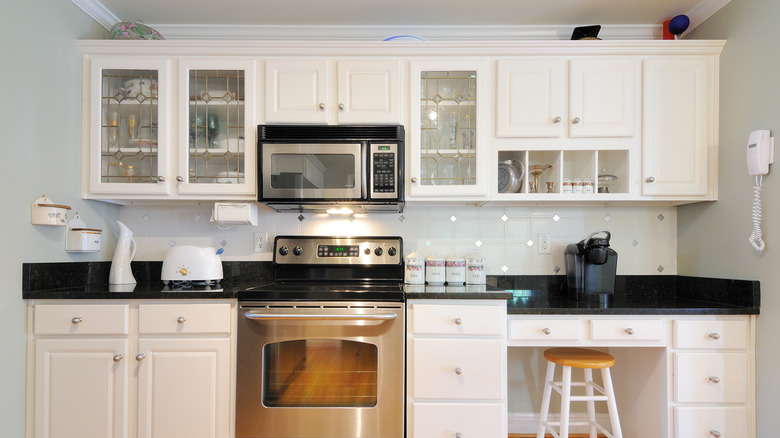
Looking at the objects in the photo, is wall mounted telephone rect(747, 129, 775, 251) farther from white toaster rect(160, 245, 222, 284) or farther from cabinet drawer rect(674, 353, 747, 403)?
white toaster rect(160, 245, 222, 284)

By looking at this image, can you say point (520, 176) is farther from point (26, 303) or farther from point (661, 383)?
point (26, 303)

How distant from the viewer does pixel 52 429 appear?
1.85 metres

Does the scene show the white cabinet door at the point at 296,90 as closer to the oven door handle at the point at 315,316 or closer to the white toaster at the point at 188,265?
the white toaster at the point at 188,265

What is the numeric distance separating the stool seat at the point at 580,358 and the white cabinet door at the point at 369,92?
55.3 inches

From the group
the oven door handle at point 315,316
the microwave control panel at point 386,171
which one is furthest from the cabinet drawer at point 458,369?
the microwave control panel at point 386,171

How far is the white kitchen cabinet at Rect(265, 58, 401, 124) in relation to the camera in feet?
7.09

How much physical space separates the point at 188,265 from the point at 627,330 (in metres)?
2.18

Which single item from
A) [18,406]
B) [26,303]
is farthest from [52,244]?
[18,406]

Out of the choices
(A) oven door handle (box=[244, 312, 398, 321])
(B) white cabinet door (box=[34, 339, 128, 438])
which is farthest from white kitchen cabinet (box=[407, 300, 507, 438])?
(B) white cabinet door (box=[34, 339, 128, 438])

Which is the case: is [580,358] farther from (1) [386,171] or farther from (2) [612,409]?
(1) [386,171]

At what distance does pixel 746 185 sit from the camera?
1946 millimetres

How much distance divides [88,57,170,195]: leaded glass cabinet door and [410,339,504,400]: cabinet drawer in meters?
1.58

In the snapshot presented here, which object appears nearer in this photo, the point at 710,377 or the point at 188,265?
the point at 710,377

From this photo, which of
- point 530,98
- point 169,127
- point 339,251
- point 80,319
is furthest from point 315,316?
point 530,98
